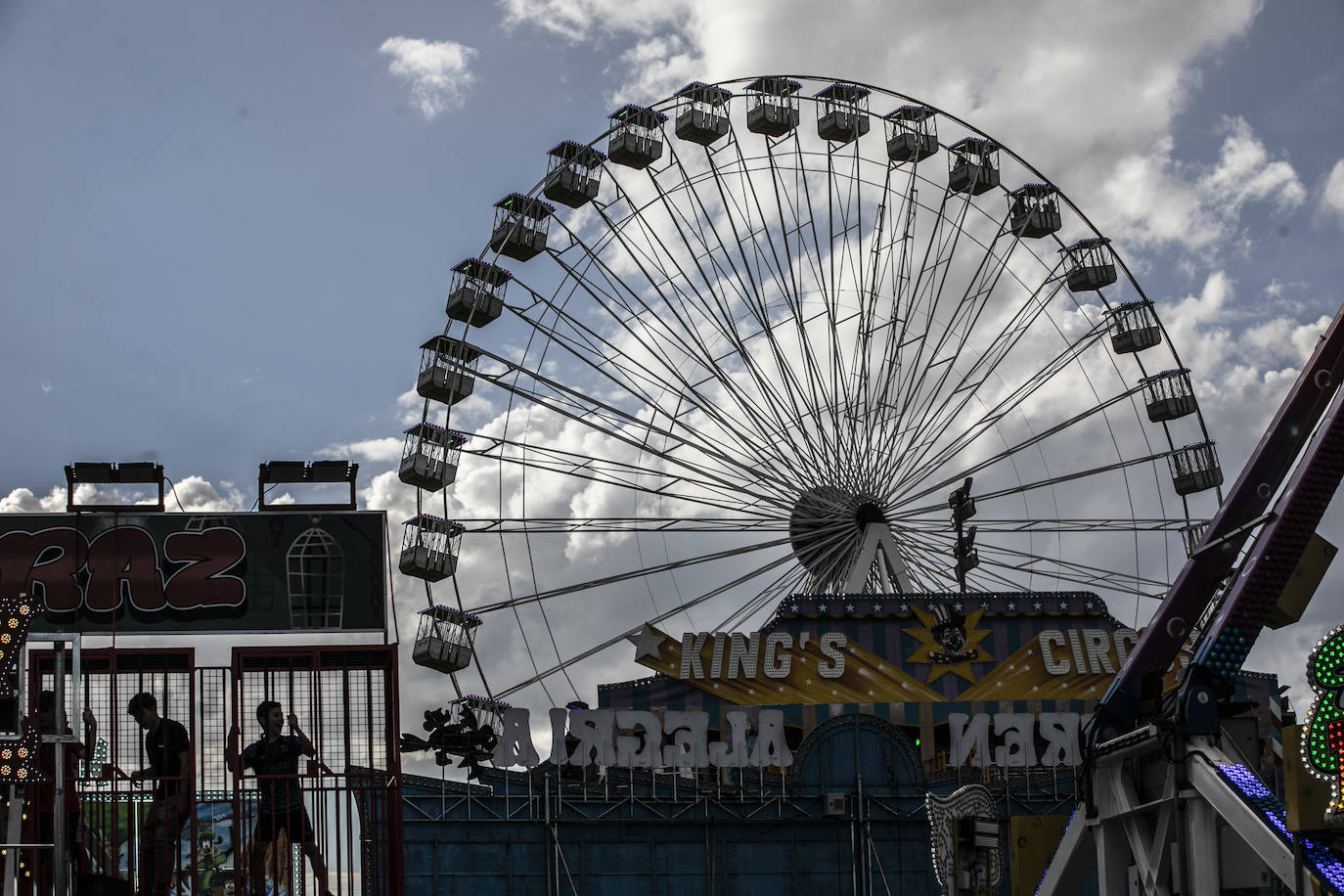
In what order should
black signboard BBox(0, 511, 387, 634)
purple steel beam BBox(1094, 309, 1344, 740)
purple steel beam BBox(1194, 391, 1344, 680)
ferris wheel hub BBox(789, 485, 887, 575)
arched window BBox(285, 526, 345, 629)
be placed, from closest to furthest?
purple steel beam BBox(1194, 391, 1344, 680)
purple steel beam BBox(1094, 309, 1344, 740)
black signboard BBox(0, 511, 387, 634)
arched window BBox(285, 526, 345, 629)
ferris wheel hub BBox(789, 485, 887, 575)

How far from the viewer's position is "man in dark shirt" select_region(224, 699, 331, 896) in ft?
60.6

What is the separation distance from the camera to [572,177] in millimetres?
39531

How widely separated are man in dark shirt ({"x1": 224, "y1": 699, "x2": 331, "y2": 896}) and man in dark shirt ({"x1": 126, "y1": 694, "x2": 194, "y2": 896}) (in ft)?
1.88

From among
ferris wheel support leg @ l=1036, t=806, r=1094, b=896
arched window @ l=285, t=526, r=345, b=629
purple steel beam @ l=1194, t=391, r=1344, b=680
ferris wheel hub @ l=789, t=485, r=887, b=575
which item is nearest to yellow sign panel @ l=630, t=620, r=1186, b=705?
ferris wheel hub @ l=789, t=485, r=887, b=575

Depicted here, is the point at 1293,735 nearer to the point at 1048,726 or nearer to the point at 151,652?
the point at 151,652

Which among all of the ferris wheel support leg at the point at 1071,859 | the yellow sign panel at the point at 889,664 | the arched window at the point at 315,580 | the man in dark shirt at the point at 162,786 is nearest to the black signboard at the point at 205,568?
the arched window at the point at 315,580

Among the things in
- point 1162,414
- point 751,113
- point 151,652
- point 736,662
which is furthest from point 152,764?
point 1162,414

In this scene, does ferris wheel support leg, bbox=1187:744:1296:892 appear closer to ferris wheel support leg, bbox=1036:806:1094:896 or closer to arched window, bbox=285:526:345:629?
ferris wheel support leg, bbox=1036:806:1094:896

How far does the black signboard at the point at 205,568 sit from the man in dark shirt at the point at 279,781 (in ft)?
10.9

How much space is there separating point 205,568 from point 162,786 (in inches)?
171

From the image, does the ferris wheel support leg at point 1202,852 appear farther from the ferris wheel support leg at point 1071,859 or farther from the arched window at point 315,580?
the arched window at point 315,580

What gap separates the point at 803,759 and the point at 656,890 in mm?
4078

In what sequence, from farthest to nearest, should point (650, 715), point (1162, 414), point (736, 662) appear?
point (1162, 414), point (736, 662), point (650, 715)

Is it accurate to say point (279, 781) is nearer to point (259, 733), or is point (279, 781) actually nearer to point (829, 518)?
point (259, 733)
